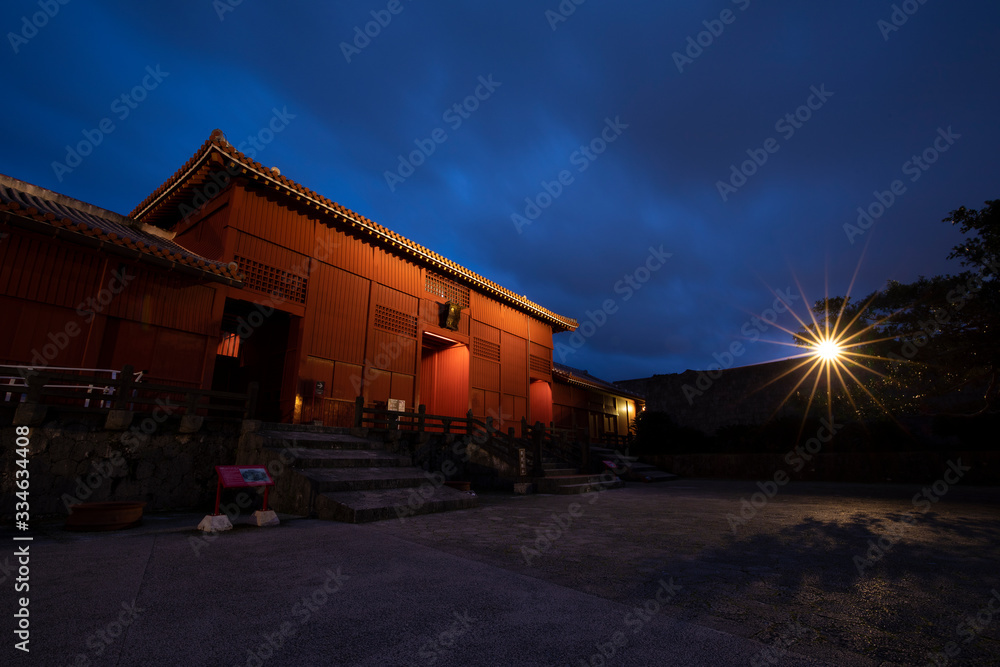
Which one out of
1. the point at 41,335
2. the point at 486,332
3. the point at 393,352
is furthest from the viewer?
the point at 486,332

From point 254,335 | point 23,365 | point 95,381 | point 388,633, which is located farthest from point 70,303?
point 388,633

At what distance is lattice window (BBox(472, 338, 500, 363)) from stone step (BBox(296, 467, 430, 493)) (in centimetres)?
736

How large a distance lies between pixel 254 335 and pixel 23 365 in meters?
5.49

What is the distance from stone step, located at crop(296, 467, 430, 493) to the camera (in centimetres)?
606

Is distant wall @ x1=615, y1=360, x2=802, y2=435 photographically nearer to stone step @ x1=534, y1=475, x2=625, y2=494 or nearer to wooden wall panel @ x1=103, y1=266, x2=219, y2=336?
stone step @ x1=534, y1=475, x2=625, y2=494

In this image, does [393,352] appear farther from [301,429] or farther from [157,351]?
[157,351]

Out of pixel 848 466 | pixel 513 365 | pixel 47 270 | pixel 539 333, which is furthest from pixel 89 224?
pixel 848 466

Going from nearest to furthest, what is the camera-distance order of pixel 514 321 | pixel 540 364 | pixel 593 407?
pixel 514 321, pixel 540 364, pixel 593 407

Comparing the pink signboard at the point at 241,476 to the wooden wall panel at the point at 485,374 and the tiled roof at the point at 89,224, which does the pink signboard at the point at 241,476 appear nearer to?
the tiled roof at the point at 89,224

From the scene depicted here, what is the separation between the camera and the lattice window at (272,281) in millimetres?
9438

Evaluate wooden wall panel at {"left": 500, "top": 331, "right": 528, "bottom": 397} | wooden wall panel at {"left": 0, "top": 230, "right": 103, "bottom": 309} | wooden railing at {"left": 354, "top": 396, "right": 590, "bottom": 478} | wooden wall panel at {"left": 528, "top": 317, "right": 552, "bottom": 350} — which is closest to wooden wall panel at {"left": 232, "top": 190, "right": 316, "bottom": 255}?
wooden wall panel at {"left": 0, "top": 230, "right": 103, "bottom": 309}

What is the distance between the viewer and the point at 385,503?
5992 millimetres

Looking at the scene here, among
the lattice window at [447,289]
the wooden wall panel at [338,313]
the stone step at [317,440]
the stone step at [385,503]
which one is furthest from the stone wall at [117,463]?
the lattice window at [447,289]

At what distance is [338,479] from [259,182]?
23.9 feet
